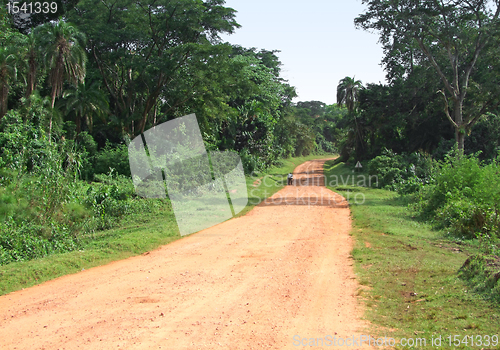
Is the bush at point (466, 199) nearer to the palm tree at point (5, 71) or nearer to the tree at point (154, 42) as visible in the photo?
the tree at point (154, 42)

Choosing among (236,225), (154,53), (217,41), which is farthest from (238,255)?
(217,41)

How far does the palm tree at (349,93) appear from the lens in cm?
4472

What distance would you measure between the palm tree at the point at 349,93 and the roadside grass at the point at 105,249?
32.7 metres

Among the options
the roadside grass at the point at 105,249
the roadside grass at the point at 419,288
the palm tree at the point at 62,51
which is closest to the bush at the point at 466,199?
the roadside grass at the point at 419,288

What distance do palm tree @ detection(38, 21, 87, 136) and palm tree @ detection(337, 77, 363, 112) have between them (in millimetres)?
29954

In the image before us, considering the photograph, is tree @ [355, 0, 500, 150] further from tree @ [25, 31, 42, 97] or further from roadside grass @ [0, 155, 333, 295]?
Answer: tree @ [25, 31, 42, 97]

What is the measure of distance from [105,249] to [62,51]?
1700 centimetres

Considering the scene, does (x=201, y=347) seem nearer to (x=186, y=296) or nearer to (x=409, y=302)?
(x=186, y=296)

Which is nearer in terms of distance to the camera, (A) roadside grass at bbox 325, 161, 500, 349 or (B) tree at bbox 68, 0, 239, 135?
(A) roadside grass at bbox 325, 161, 500, 349

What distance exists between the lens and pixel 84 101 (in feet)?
88.3

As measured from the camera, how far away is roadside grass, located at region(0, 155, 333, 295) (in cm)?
734

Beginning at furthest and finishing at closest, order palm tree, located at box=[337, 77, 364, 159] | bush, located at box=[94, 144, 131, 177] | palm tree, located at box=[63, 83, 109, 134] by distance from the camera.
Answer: palm tree, located at box=[337, 77, 364, 159] < palm tree, located at box=[63, 83, 109, 134] < bush, located at box=[94, 144, 131, 177]

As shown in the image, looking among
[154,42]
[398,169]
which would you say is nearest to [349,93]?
[398,169]

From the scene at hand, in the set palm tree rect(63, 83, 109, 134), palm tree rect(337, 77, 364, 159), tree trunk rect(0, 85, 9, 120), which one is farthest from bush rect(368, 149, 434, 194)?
tree trunk rect(0, 85, 9, 120)
